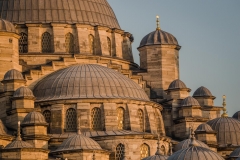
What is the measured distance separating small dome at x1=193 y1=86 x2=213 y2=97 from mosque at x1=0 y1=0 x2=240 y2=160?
0.49 feet

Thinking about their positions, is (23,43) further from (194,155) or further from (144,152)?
(194,155)

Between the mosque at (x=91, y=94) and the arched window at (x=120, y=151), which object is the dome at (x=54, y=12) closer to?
the mosque at (x=91, y=94)

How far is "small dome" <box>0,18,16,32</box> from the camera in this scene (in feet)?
385

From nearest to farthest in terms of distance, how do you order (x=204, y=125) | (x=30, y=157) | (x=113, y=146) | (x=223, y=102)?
(x=30, y=157)
(x=113, y=146)
(x=204, y=125)
(x=223, y=102)

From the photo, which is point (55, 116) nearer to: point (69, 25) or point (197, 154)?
point (69, 25)

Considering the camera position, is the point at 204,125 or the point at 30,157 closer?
the point at 30,157

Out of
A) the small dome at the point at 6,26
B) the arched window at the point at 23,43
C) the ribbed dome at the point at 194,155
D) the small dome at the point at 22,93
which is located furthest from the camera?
the arched window at the point at 23,43

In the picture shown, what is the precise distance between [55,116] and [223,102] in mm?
20508

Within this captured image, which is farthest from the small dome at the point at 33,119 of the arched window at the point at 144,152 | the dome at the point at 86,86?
the arched window at the point at 144,152

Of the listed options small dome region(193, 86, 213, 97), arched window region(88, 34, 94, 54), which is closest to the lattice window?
arched window region(88, 34, 94, 54)

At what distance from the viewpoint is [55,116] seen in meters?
114

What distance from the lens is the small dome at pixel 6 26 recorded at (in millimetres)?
117375

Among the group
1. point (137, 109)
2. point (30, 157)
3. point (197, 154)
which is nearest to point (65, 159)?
point (30, 157)

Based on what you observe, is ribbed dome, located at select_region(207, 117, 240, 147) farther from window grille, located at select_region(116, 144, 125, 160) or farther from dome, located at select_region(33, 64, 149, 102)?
window grille, located at select_region(116, 144, 125, 160)
